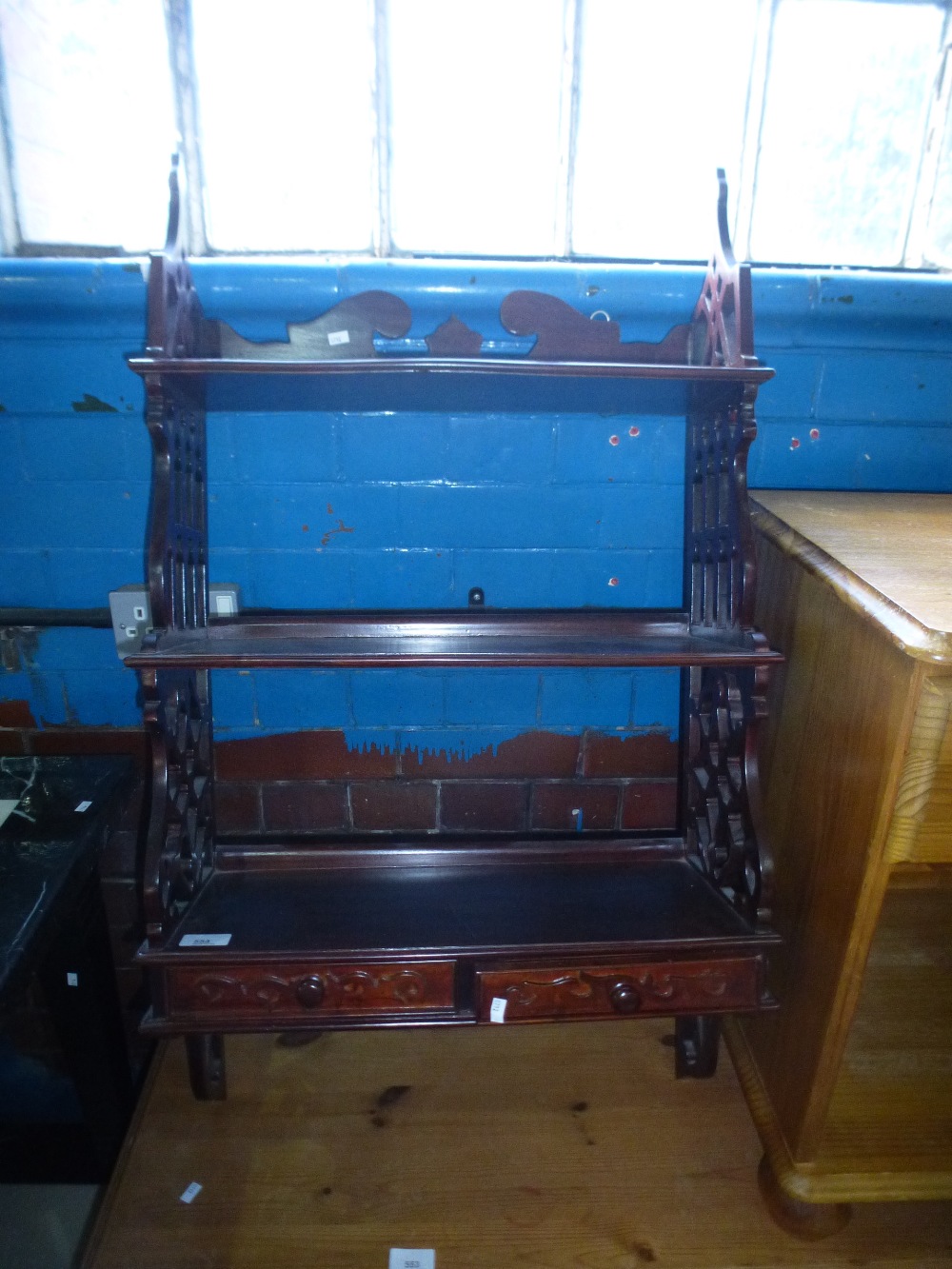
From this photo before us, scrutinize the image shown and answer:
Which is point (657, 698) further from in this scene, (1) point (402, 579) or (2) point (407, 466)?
(2) point (407, 466)

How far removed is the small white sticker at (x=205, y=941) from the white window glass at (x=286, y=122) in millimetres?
1323

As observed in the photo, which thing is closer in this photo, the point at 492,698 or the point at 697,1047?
the point at 697,1047

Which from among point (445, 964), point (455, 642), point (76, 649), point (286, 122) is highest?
point (286, 122)

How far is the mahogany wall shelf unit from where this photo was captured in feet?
3.55

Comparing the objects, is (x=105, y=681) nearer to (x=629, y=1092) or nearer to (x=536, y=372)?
(x=536, y=372)

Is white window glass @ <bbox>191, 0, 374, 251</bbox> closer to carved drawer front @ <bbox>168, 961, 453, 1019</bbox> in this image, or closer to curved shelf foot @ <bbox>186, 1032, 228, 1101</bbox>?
carved drawer front @ <bbox>168, 961, 453, 1019</bbox>

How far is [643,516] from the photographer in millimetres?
1462

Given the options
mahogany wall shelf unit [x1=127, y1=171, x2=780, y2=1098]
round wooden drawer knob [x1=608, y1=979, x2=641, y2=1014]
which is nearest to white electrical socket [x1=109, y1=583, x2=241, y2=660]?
mahogany wall shelf unit [x1=127, y1=171, x2=780, y2=1098]

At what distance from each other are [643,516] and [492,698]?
1.57 ft

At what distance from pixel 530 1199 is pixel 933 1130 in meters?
0.65

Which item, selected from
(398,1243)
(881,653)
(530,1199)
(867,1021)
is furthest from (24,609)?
(867,1021)

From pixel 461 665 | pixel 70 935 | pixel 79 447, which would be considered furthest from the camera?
pixel 79 447

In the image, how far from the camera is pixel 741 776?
1.18m

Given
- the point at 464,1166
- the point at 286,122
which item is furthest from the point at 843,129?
the point at 464,1166
